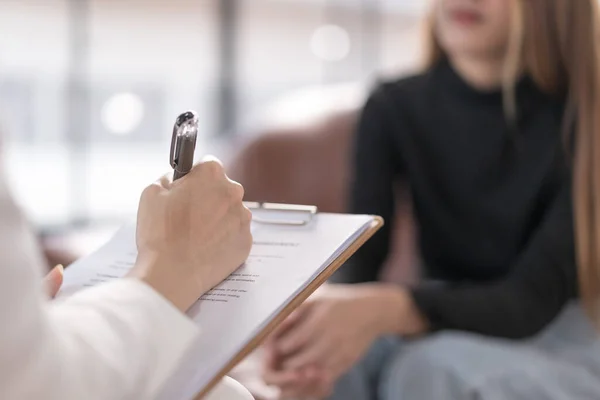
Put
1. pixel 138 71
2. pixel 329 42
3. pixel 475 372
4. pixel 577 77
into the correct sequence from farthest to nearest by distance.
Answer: pixel 329 42, pixel 138 71, pixel 577 77, pixel 475 372

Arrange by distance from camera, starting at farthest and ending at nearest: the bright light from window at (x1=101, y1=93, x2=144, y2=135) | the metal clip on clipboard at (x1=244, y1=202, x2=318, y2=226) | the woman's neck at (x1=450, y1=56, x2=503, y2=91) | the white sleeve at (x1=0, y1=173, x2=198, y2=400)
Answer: the bright light from window at (x1=101, y1=93, x2=144, y2=135) < the woman's neck at (x1=450, y1=56, x2=503, y2=91) < the metal clip on clipboard at (x1=244, y1=202, x2=318, y2=226) < the white sleeve at (x1=0, y1=173, x2=198, y2=400)

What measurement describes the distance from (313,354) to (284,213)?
38 centimetres

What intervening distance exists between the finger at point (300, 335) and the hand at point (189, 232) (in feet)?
1.68

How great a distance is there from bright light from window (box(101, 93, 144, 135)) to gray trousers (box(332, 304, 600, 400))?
271 cm

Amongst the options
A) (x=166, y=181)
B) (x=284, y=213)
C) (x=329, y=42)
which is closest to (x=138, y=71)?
(x=329, y=42)

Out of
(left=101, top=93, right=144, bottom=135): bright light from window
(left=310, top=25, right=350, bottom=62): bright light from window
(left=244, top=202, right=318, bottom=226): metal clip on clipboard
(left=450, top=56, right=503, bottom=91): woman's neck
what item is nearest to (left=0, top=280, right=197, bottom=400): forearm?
(left=244, top=202, right=318, bottom=226): metal clip on clipboard

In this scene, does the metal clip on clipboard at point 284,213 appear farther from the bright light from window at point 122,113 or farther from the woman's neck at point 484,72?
the bright light from window at point 122,113

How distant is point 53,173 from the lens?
11.4 feet

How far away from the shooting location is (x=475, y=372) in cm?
109

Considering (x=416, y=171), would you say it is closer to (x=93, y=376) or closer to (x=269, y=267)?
(x=269, y=267)

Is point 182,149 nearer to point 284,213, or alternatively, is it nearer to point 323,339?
point 284,213

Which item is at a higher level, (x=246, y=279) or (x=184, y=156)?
(x=184, y=156)

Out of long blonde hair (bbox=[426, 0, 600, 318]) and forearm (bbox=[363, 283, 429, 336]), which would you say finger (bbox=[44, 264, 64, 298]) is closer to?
forearm (bbox=[363, 283, 429, 336])

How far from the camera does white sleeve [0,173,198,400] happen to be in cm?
41
